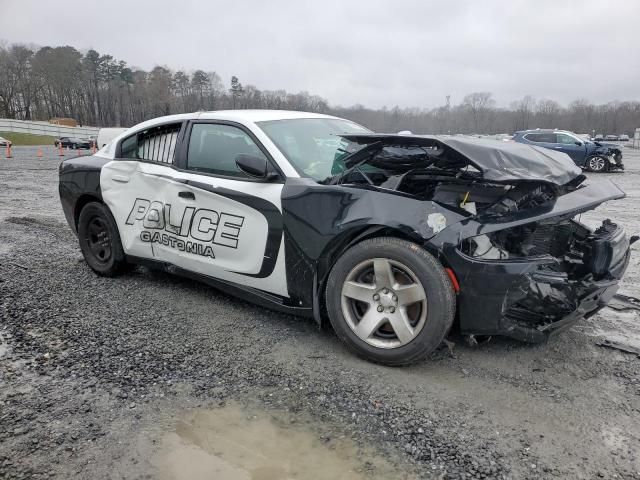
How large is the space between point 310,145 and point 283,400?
2030mm

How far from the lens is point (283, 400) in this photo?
9.10 feet

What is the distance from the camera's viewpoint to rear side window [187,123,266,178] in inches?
151

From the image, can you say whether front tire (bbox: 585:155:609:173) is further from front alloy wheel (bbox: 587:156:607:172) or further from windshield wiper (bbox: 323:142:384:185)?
windshield wiper (bbox: 323:142:384:185)

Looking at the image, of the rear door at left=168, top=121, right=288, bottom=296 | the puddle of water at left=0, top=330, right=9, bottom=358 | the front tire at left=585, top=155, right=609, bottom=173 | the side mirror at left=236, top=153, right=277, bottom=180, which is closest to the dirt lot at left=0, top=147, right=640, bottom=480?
the puddle of water at left=0, top=330, right=9, bottom=358

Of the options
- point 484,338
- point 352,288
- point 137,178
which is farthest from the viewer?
point 137,178

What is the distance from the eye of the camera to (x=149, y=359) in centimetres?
323

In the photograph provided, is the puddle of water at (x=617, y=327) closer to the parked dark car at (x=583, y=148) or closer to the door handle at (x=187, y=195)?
the door handle at (x=187, y=195)

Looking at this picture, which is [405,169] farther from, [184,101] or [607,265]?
[184,101]

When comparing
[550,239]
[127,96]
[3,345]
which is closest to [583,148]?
[550,239]

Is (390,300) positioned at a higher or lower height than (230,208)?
lower

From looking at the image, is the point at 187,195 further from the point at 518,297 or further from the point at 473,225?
the point at 518,297

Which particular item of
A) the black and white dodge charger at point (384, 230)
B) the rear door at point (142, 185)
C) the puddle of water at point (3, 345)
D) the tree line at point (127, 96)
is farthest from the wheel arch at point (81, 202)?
the tree line at point (127, 96)

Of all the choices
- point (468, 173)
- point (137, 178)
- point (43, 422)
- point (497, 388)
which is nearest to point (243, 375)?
point (43, 422)

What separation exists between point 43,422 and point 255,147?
Result: 2239 millimetres
